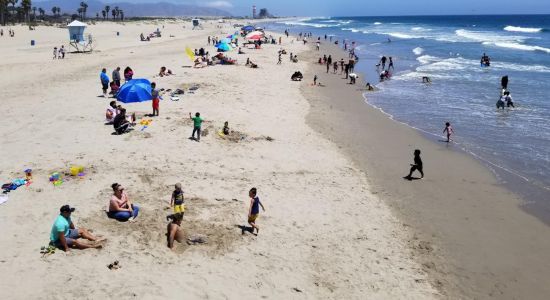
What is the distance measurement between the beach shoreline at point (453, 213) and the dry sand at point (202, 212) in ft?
1.70

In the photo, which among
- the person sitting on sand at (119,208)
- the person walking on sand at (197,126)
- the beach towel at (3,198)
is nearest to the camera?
the person sitting on sand at (119,208)

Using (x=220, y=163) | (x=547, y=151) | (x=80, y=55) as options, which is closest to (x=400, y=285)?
(x=220, y=163)

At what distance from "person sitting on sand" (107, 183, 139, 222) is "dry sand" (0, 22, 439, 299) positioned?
0.21 m

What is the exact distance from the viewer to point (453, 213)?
11023mm

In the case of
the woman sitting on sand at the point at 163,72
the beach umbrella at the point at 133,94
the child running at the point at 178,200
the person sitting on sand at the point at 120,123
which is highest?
the woman sitting on sand at the point at 163,72

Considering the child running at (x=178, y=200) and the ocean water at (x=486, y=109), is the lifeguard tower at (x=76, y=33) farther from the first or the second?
the child running at (x=178, y=200)

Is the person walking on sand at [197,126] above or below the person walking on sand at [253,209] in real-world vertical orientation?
above

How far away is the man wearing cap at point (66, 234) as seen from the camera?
8148mm

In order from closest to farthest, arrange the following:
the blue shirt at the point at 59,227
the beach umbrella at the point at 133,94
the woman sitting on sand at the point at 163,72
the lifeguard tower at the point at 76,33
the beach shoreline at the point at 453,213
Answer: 1. the blue shirt at the point at 59,227
2. the beach shoreline at the point at 453,213
3. the beach umbrella at the point at 133,94
4. the woman sitting on sand at the point at 163,72
5. the lifeguard tower at the point at 76,33

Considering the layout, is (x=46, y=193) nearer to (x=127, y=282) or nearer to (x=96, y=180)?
(x=96, y=180)

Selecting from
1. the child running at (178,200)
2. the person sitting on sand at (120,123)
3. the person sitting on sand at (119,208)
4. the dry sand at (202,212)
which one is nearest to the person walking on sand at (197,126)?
the dry sand at (202,212)

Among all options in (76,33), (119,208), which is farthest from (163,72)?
(76,33)

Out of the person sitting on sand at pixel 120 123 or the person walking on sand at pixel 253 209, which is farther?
the person sitting on sand at pixel 120 123

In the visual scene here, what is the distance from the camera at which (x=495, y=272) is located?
28.1 ft
